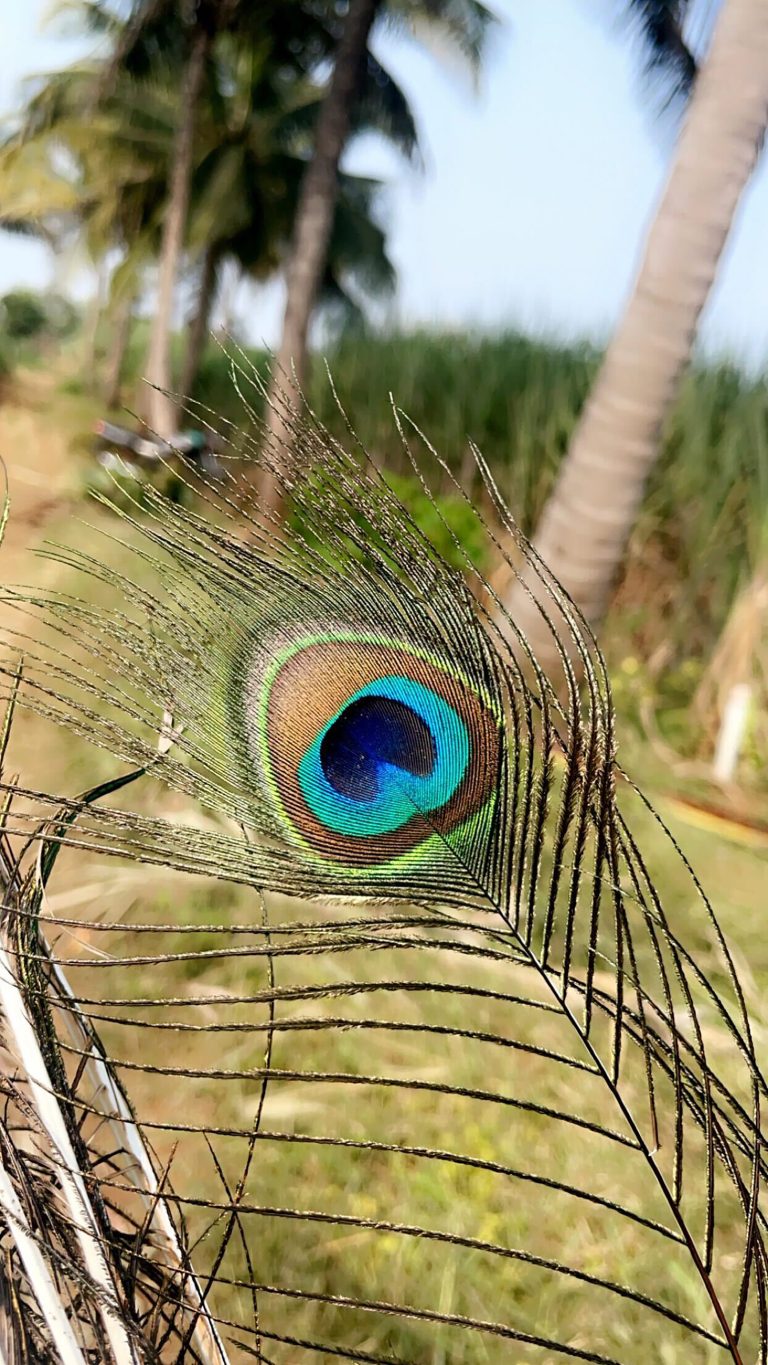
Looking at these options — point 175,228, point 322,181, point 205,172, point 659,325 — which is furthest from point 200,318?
point 659,325

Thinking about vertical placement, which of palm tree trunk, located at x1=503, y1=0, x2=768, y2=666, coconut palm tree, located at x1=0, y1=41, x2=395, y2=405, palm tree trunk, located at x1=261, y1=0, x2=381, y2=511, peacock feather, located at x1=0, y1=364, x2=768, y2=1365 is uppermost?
coconut palm tree, located at x1=0, y1=41, x2=395, y2=405

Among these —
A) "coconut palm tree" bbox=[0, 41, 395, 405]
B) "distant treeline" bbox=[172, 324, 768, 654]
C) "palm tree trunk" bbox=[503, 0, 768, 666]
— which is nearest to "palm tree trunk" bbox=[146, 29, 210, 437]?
"coconut palm tree" bbox=[0, 41, 395, 405]

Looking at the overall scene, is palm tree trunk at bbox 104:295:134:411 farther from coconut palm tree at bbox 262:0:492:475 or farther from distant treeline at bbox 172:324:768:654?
distant treeline at bbox 172:324:768:654

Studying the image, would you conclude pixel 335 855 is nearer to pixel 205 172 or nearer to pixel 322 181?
pixel 322 181

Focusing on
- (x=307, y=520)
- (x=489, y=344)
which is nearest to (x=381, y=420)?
(x=489, y=344)

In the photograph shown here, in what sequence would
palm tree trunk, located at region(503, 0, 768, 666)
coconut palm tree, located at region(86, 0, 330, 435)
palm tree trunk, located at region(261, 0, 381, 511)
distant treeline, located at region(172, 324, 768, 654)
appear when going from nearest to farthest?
palm tree trunk, located at region(503, 0, 768, 666) → distant treeline, located at region(172, 324, 768, 654) → palm tree trunk, located at region(261, 0, 381, 511) → coconut palm tree, located at region(86, 0, 330, 435)

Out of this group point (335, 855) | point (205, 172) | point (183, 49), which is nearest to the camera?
point (335, 855)
